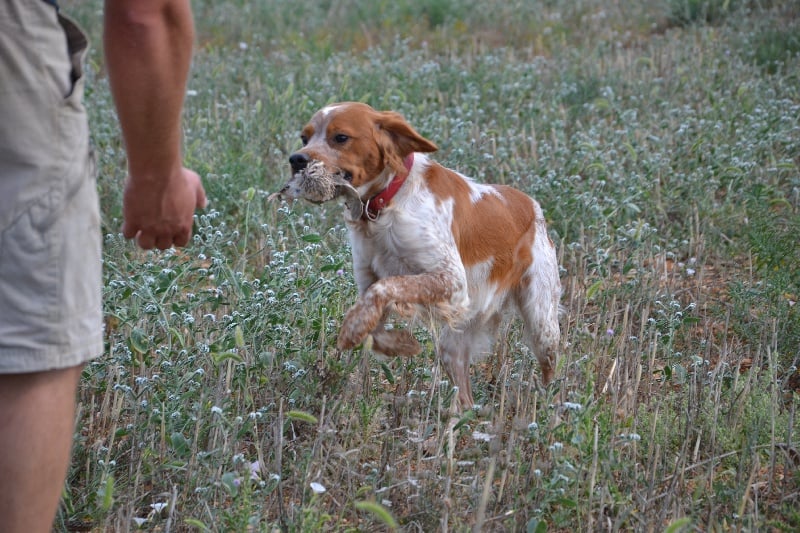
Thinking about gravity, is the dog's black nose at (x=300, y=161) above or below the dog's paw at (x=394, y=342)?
above

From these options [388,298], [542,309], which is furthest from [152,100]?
[542,309]

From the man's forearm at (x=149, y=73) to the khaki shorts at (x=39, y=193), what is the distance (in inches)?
4.2

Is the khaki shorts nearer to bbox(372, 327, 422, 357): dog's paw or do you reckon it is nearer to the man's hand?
the man's hand

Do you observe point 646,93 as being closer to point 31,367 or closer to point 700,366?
point 700,366

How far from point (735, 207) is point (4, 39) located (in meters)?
5.00

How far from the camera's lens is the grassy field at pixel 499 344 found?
3039 millimetres

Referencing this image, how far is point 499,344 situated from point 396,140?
47.3 inches

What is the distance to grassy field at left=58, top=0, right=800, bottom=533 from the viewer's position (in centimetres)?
304

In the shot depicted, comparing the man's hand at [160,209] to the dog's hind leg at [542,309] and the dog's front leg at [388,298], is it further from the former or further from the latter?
the dog's hind leg at [542,309]

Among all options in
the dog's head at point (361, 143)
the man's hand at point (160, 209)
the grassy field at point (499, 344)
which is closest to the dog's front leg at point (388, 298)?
the grassy field at point (499, 344)

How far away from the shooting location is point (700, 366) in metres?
4.00

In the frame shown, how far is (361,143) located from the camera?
3.84 metres

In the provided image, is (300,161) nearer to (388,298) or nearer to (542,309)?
(388,298)

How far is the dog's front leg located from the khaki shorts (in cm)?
156
